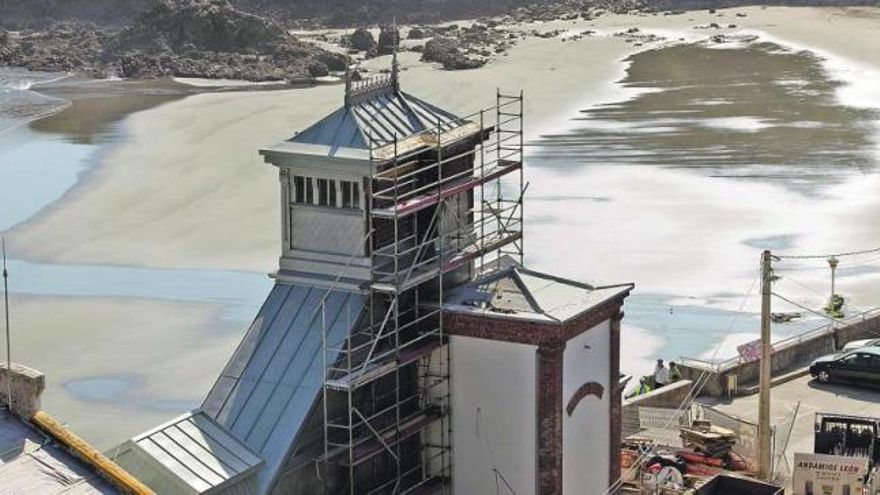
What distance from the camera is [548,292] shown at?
1010 inches

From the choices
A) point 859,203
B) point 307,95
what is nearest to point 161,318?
point 859,203

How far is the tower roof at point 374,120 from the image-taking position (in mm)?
24547

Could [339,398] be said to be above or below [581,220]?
above

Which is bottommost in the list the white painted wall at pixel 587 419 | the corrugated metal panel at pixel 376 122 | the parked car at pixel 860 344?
the parked car at pixel 860 344

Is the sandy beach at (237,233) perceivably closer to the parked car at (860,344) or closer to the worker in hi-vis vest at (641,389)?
the worker in hi-vis vest at (641,389)

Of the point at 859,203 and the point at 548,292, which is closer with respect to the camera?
the point at 548,292

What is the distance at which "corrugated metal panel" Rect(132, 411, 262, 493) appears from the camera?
21.9 metres

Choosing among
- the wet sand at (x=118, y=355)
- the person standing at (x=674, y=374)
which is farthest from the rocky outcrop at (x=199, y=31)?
the person standing at (x=674, y=374)

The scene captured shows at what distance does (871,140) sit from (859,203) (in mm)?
13915

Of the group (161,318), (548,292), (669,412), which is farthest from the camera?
(161,318)

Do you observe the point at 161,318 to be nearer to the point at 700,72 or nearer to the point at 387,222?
the point at 387,222

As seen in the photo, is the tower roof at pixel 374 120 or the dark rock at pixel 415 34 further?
the dark rock at pixel 415 34

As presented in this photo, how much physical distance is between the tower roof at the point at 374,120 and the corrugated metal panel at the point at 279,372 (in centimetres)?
224

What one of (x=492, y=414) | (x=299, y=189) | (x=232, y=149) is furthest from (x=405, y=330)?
(x=232, y=149)
